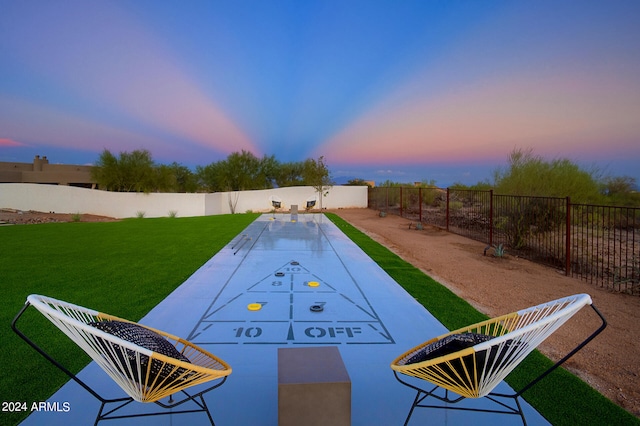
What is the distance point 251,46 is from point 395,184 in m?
11.7

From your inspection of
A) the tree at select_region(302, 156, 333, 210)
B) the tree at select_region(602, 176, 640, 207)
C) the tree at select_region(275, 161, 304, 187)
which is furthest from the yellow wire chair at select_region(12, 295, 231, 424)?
the tree at select_region(275, 161, 304, 187)

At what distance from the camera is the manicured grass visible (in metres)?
2.64

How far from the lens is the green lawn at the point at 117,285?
7.68ft

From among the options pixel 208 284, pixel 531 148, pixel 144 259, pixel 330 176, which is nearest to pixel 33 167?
pixel 330 176

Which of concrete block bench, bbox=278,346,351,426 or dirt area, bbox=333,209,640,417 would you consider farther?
dirt area, bbox=333,209,640,417

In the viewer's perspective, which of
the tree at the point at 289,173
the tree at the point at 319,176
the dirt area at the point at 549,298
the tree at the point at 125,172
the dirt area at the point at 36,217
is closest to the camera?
the dirt area at the point at 549,298

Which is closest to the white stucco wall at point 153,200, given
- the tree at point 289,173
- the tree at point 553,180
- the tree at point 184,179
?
the tree at point 289,173

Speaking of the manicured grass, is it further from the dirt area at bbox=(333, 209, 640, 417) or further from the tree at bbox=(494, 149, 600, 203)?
the tree at bbox=(494, 149, 600, 203)

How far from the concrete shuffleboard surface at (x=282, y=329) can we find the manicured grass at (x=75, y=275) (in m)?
0.25

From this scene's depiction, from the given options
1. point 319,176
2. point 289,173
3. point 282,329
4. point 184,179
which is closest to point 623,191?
point 282,329

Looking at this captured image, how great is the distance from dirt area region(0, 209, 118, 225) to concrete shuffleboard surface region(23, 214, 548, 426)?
12173 mm

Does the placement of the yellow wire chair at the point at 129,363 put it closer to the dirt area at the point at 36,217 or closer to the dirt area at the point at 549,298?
the dirt area at the point at 549,298

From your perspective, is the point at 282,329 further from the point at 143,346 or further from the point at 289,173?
the point at 289,173

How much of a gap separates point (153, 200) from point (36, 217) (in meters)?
5.06
